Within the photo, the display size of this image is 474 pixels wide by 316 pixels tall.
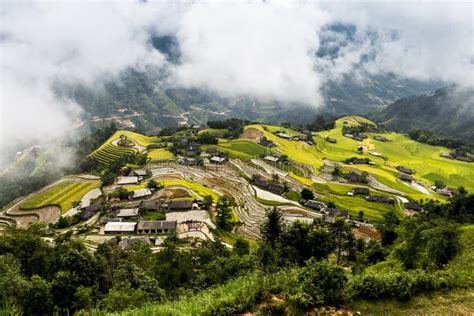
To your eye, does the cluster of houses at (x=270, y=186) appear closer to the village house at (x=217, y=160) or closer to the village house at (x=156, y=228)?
the village house at (x=217, y=160)

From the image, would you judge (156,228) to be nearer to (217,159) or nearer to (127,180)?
(127,180)

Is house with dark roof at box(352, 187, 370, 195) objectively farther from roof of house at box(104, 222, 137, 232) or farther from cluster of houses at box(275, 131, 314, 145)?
roof of house at box(104, 222, 137, 232)

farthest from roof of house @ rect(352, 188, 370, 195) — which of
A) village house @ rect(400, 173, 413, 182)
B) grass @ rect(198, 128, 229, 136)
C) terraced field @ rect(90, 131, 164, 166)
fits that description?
grass @ rect(198, 128, 229, 136)

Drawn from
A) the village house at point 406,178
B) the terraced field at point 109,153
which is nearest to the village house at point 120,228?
the terraced field at point 109,153

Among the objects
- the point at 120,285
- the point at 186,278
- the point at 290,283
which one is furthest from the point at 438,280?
the point at 186,278

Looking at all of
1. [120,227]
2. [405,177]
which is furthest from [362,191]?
[120,227]

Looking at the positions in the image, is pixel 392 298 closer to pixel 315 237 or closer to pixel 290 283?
pixel 290 283
